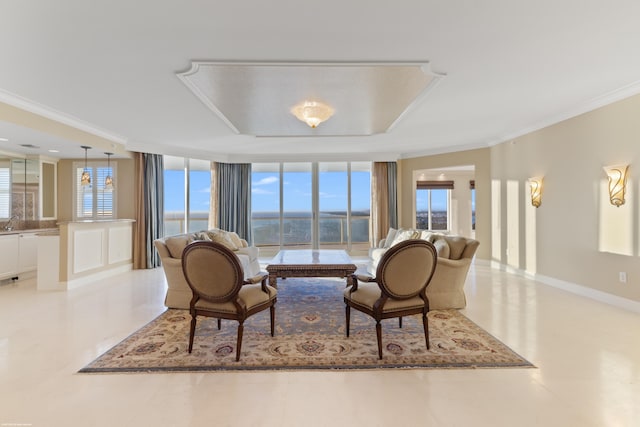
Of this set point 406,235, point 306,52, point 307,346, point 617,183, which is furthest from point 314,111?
point 617,183

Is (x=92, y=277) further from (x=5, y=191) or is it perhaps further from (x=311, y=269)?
(x=311, y=269)

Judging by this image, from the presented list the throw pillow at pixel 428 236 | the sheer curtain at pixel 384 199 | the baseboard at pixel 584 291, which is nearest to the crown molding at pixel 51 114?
the throw pillow at pixel 428 236

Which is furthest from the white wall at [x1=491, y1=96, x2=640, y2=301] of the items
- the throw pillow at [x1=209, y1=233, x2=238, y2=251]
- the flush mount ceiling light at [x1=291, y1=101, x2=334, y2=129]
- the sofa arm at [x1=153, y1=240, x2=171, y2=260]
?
the sofa arm at [x1=153, y1=240, x2=171, y2=260]

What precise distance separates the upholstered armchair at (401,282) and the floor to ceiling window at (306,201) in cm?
543

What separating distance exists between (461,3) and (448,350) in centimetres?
269

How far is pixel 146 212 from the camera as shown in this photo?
21.7ft

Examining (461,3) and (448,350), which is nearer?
(461,3)

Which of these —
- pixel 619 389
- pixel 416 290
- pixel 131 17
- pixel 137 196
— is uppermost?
pixel 131 17

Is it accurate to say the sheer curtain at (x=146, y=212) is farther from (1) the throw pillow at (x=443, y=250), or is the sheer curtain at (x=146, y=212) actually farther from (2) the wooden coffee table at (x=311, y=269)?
(1) the throw pillow at (x=443, y=250)

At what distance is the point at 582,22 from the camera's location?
2.35 meters

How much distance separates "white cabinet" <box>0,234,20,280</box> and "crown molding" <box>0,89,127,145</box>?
7.34ft

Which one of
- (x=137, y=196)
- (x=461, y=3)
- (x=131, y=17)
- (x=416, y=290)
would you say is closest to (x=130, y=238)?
(x=137, y=196)

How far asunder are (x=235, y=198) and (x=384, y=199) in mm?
3806

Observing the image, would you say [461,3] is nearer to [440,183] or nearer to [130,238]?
[130,238]
